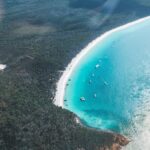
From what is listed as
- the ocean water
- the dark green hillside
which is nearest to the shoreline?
the ocean water

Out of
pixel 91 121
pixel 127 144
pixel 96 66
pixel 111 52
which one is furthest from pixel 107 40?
pixel 127 144

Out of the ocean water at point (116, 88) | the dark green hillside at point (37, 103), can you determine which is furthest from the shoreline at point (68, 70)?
the dark green hillside at point (37, 103)

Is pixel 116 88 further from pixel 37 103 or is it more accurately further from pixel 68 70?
pixel 37 103

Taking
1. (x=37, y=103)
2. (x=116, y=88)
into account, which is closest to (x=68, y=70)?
(x=116, y=88)

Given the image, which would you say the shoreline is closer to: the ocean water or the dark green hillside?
the ocean water

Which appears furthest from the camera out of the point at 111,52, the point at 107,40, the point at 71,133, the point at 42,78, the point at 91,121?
the point at 107,40

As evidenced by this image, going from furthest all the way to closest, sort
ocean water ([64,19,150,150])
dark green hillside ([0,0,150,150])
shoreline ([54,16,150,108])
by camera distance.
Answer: shoreline ([54,16,150,108]) < ocean water ([64,19,150,150]) < dark green hillside ([0,0,150,150])

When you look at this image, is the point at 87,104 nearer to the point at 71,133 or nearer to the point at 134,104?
the point at 134,104

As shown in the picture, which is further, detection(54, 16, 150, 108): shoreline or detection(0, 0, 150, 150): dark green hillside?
detection(54, 16, 150, 108): shoreline
